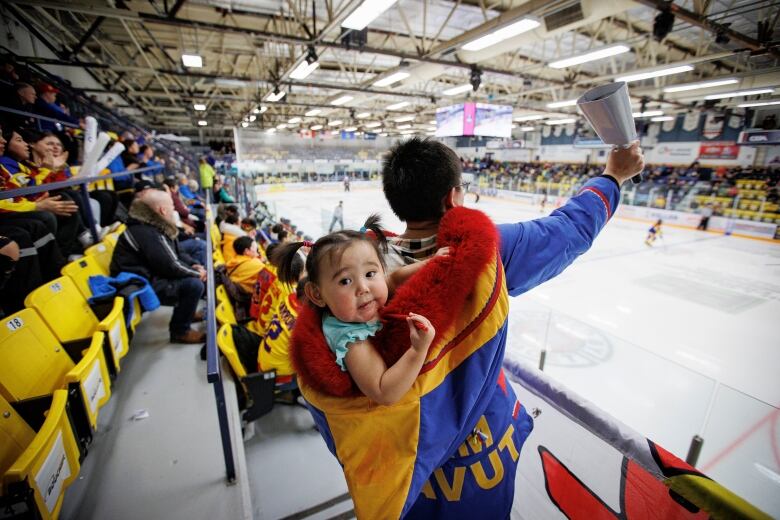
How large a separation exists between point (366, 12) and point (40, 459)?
4.73m

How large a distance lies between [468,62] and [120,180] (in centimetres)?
727

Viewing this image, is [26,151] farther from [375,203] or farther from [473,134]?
[375,203]

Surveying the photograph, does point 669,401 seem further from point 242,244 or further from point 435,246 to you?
point 242,244

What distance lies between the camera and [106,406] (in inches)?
83.2

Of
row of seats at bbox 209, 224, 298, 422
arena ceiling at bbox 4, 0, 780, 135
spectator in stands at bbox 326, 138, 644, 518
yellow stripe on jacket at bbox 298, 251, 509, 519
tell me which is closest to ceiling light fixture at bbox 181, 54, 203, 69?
arena ceiling at bbox 4, 0, 780, 135

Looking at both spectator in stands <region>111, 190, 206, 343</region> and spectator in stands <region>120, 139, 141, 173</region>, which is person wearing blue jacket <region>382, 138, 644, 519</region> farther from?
spectator in stands <region>120, 139, 141, 173</region>

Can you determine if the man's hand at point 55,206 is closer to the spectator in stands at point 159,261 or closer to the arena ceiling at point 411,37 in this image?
the spectator in stands at point 159,261

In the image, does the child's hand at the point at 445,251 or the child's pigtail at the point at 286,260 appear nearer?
the child's hand at the point at 445,251

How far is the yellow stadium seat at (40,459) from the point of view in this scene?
1.10 meters

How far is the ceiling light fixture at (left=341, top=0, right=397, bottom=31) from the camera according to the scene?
3.87 meters

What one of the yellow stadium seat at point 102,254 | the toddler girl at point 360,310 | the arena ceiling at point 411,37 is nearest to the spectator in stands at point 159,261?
the yellow stadium seat at point 102,254

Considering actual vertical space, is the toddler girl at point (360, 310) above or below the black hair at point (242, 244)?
above

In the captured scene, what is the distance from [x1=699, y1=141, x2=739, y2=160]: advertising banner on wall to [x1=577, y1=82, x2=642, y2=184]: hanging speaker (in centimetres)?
2325

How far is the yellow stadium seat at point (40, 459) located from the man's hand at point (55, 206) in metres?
1.84
